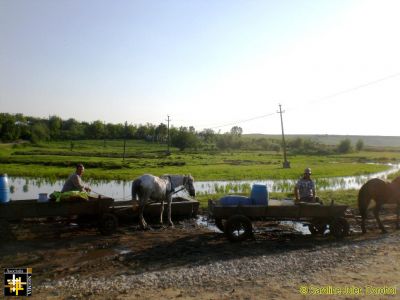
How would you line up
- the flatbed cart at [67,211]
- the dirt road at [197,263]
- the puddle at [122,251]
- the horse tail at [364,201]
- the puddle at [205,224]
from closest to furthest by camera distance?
1. the dirt road at [197,263]
2. the puddle at [122,251]
3. the flatbed cart at [67,211]
4. the horse tail at [364,201]
5. the puddle at [205,224]

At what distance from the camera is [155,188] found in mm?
11211

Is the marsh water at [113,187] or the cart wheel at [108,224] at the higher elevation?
the cart wheel at [108,224]

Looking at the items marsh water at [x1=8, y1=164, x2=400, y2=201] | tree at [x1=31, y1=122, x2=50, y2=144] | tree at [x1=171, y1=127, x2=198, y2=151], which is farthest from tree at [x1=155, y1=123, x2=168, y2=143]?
marsh water at [x1=8, y1=164, x2=400, y2=201]

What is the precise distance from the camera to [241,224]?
32.7 feet

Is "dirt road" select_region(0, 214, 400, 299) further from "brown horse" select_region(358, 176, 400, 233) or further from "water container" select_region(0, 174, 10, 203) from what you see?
"water container" select_region(0, 174, 10, 203)

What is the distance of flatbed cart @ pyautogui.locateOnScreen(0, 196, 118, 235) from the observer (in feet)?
30.7

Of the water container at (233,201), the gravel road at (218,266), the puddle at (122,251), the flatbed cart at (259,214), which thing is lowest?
the puddle at (122,251)

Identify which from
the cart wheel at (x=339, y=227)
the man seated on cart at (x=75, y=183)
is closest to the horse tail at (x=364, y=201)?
the cart wheel at (x=339, y=227)

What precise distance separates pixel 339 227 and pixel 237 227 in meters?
3.09

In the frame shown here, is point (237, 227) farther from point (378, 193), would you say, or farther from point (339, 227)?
point (378, 193)

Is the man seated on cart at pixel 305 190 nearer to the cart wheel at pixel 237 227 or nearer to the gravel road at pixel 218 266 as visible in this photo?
the gravel road at pixel 218 266

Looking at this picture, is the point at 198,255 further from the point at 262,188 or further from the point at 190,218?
the point at 190,218

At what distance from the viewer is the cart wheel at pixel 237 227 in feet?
32.1

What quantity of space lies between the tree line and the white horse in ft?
233
